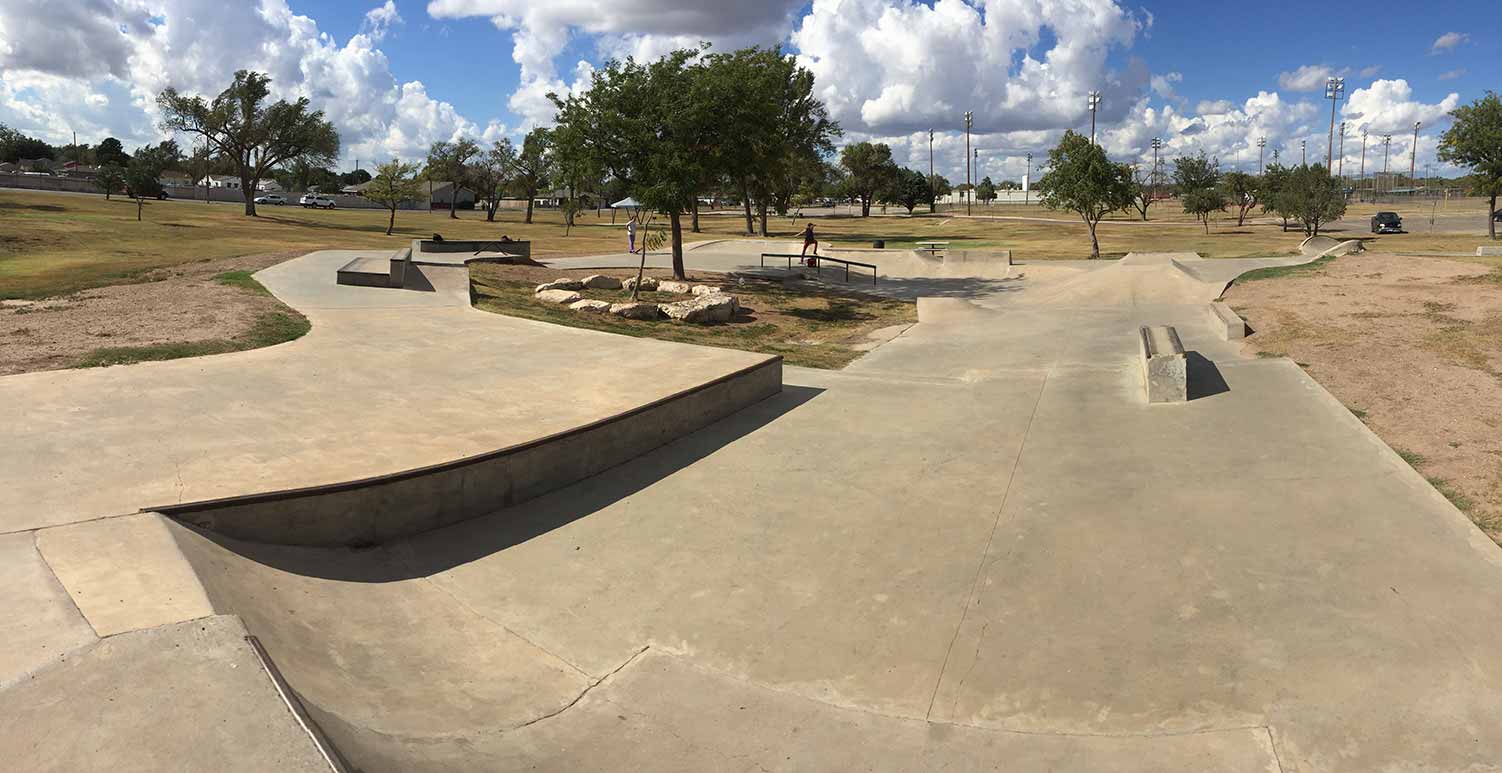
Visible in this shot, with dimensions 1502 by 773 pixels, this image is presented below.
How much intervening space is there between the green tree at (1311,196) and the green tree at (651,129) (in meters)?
41.0

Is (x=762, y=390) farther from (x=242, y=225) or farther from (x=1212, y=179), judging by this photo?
(x=1212, y=179)

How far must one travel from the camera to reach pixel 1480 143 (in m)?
37.6

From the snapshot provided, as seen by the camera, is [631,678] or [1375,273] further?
[1375,273]

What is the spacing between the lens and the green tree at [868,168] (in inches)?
3127

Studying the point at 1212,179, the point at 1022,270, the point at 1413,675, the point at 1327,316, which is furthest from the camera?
the point at 1212,179

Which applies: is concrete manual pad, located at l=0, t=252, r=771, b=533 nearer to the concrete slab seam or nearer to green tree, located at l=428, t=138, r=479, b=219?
the concrete slab seam

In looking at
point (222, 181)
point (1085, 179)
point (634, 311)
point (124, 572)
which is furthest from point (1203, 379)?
point (222, 181)

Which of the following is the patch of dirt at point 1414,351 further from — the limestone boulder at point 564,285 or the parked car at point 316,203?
the parked car at point 316,203

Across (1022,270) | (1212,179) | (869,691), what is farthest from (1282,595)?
(1212,179)

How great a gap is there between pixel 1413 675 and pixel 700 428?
262 inches

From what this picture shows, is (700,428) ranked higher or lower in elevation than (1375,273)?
lower

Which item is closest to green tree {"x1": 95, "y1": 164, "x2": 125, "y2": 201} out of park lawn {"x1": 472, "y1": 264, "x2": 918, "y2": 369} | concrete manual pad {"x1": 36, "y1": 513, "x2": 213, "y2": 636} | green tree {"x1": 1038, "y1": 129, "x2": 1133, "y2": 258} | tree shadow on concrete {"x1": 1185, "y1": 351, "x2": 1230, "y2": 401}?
park lawn {"x1": 472, "y1": 264, "x2": 918, "y2": 369}

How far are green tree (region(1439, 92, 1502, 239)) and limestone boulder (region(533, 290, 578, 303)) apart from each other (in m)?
41.7

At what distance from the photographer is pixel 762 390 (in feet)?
36.5
